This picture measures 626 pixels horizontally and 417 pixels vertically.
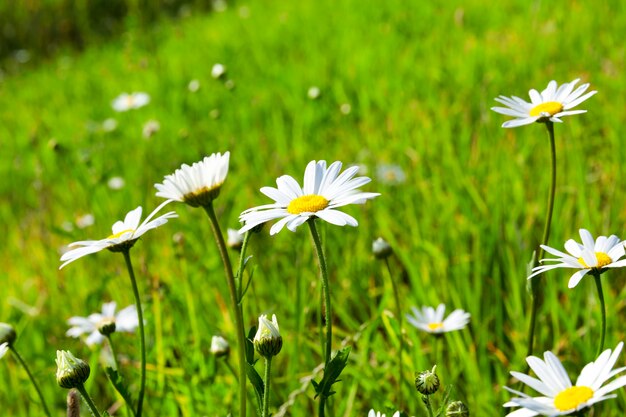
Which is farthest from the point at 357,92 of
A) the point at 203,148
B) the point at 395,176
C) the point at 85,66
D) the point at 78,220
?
the point at 85,66

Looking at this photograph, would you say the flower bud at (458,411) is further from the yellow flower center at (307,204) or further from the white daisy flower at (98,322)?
the white daisy flower at (98,322)

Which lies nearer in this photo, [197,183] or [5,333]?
[197,183]

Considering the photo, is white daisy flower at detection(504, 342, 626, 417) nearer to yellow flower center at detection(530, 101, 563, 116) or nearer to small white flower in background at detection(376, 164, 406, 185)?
yellow flower center at detection(530, 101, 563, 116)

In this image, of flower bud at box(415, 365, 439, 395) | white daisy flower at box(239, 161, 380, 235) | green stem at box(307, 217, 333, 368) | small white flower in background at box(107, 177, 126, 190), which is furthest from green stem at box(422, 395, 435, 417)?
small white flower in background at box(107, 177, 126, 190)

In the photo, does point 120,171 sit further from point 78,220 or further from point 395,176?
point 395,176

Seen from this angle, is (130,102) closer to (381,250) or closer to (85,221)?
(85,221)

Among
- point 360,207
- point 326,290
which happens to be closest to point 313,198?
point 326,290

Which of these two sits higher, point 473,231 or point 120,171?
point 120,171
